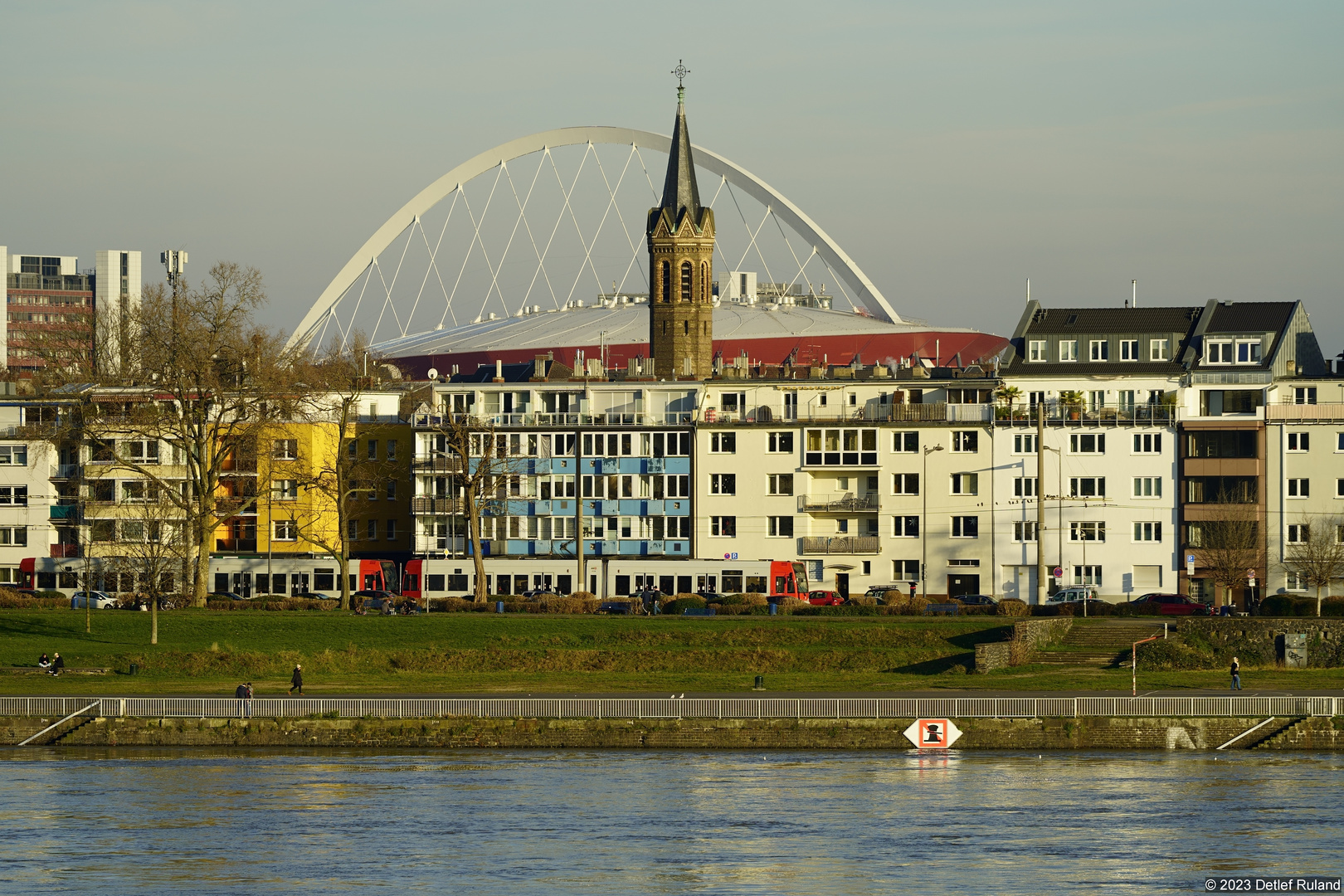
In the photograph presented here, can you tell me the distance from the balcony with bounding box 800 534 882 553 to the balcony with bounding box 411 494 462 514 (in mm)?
21843

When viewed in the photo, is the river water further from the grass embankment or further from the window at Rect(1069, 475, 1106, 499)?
the window at Rect(1069, 475, 1106, 499)

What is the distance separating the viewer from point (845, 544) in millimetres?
109188

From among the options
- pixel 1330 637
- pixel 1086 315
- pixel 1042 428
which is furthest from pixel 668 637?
pixel 1086 315

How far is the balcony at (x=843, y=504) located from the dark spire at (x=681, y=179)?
113 feet

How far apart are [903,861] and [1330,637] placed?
120ft

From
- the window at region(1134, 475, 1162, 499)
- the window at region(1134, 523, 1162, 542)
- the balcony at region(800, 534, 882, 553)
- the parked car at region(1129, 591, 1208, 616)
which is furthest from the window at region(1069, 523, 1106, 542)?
the parked car at region(1129, 591, 1208, 616)

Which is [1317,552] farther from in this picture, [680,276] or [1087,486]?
[680,276]

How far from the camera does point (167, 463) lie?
117m

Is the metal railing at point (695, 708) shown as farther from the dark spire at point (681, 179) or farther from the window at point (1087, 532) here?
the dark spire at point (681, 179)

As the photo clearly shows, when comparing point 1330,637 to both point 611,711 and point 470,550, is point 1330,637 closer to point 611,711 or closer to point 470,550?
point 611,711

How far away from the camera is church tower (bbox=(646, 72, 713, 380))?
138 metres

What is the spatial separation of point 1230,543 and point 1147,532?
6.43m

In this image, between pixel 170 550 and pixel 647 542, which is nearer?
pixel 170 550

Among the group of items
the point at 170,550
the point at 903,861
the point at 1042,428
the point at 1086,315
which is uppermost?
the point at 1086,315
